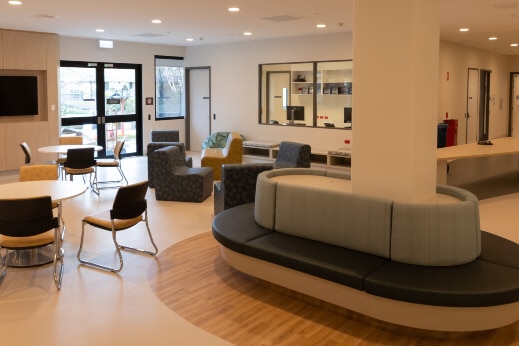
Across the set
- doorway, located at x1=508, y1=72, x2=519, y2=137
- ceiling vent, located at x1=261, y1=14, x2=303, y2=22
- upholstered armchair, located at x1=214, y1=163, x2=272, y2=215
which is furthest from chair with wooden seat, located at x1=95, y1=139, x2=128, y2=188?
doorway, located at x1=508, y1=72, x2=519, y2=137

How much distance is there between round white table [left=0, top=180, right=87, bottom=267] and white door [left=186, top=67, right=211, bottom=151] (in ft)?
29.1

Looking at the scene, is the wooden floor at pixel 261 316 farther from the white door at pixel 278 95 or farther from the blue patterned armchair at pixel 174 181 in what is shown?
the white door at pixel 278 95

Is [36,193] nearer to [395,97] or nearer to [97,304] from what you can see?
[97,304]

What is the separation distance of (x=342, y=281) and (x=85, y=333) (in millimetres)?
1967

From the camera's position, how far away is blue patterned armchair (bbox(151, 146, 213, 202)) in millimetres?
8188

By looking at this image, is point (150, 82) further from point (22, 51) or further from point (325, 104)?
point (325, 104)

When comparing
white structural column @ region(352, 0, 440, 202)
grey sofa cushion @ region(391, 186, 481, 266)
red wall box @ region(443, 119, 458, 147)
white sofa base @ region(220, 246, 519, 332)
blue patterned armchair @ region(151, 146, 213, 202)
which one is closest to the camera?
white sofa base @ region(220, 246, 519, 332)

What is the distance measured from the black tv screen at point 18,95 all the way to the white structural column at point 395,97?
893cm

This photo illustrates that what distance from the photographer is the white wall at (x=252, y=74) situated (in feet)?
37.8

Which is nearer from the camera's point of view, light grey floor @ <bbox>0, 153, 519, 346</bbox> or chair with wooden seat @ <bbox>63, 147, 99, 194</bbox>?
light grey floor @ <bbox>0, 153, 519, 346</bbox>

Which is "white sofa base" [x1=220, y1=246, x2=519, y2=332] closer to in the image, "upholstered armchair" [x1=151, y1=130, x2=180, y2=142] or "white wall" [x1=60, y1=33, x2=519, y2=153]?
"upholstered armchair" [x1=151, y1=130, x2=180, y2=142]

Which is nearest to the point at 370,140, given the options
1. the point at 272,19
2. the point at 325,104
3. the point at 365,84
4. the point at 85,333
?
the point at 365,84

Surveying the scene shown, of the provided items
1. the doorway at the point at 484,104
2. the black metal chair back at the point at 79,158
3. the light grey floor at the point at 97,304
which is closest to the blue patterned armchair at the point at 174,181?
the black metal chair back at the point at 79,158

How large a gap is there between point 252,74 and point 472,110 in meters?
6.34
